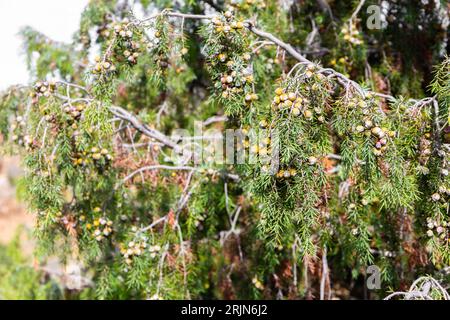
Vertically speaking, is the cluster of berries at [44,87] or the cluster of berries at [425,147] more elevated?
the cluster of berries at [44,87]

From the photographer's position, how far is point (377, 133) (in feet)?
5.74

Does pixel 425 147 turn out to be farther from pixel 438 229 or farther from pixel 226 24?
pixel 226 24

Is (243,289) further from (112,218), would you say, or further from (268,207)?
(268,207)

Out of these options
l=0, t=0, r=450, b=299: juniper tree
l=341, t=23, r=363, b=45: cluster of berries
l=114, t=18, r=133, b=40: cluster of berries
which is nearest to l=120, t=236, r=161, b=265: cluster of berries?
l=0, t=0, r=450, b=299: juniper tree

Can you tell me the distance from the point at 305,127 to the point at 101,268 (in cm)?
150

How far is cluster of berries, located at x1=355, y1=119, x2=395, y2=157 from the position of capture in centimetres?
175

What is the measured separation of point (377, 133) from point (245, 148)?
1.66ft

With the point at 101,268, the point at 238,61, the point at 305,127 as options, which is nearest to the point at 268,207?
the point at 305,127

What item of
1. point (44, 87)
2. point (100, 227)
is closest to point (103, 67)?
point (44, 87)

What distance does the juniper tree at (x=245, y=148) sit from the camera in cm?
183

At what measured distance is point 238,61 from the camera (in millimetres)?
2010

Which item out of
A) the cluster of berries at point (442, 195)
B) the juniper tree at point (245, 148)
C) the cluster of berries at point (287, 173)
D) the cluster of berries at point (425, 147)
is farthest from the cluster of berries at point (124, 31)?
the cluster of berries at point (442, 195)

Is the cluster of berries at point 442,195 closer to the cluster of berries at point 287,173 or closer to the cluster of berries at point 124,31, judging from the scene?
the cluster of berries at point 287,173

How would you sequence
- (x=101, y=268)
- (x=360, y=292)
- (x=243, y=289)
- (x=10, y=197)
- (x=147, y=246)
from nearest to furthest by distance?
(x=147, y=246)
(x=101, y=268)
(x=243, y=289)
(x=360, y=292)
(x=10, y=197)
